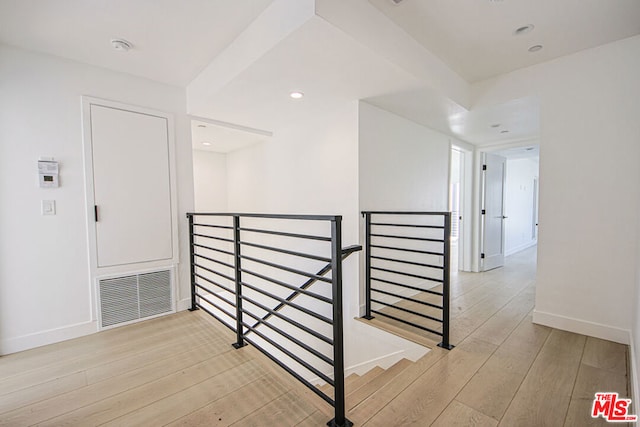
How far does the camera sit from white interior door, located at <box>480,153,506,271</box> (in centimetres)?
462

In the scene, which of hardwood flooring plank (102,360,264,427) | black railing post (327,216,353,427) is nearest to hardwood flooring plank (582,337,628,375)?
black railing post (327,216,353,427)

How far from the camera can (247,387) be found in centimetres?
167

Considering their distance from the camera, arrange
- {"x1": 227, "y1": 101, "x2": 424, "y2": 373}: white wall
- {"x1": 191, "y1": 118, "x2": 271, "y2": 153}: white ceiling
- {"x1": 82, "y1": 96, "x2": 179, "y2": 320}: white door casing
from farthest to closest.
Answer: {"x1": 191, "y1": 118, "x2": 271, "y2": 153}: white ceiling, {"x1": 227, "y1": 101, "x2": 424, "y2": 373}: white wall, {"x1": 82, "y1": 96, "x2": 179, "y2": 320}: white door casing

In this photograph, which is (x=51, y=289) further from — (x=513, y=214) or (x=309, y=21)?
(x=513, y=214)

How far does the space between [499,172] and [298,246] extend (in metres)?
4.00

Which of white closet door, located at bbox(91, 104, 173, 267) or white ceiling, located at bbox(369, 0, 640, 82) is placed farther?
white closet door, located at bbox(91, 104, 173, 267)

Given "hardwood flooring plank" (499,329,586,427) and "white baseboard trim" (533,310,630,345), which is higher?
"white baseboard trim" (533,310,630,345)

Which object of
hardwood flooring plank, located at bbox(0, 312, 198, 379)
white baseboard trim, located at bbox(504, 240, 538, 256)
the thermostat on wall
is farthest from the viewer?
white baseboard trim, located at bbox(504, 240, 538, 256)

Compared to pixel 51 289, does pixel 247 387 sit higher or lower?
lower

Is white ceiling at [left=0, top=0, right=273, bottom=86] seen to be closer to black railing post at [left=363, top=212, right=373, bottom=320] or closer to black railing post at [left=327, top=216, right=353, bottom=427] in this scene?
black railing post at [left=327, top=216, right=353, bottom=427]

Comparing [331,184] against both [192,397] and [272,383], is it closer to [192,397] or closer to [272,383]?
[272,383]

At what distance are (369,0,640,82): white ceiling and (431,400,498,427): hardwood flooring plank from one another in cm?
252

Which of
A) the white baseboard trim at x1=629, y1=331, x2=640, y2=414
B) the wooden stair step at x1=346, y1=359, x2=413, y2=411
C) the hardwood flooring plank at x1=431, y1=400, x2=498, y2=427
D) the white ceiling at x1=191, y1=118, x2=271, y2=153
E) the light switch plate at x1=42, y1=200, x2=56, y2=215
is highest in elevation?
the white ceiling at x1=191, y1=118, x2=271, y2=153

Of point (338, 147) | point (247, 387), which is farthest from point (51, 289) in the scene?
point (338, 147)
